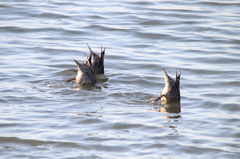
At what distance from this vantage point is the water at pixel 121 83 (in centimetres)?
557

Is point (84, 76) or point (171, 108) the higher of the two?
point (84, 76)

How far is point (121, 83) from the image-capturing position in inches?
328

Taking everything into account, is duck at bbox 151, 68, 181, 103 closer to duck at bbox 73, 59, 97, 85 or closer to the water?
the water

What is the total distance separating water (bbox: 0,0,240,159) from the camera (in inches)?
219

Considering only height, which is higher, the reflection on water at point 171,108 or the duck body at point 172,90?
the duck body at point 172,90

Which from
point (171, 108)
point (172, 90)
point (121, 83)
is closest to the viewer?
point (171, 108)

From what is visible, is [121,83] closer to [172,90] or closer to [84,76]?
[84,76]

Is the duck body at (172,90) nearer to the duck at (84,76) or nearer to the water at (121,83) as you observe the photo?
the water at (121,83)

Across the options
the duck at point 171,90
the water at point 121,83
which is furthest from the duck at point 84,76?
the duck at point 171,90

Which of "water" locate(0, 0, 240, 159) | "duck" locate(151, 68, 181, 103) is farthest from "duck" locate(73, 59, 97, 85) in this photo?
"duck" locate(151, 68, 181, 103)

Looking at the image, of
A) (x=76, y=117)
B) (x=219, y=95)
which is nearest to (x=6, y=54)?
(x=76, y=117)

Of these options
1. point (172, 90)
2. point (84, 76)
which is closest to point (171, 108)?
point (172, 90)

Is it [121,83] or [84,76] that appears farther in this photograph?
[121,83]

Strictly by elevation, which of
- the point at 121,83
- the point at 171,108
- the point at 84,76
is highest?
the point at 84,76
